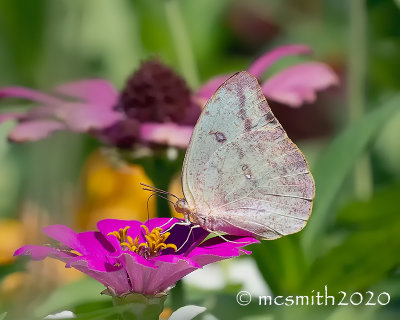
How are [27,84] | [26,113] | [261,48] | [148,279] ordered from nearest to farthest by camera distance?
1. [148,279]
2. [26,113]
3. [27,84]
4. [261,48]

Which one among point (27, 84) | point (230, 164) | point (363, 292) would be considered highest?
point (27, 84)

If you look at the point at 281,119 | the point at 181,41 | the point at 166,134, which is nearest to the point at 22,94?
the point at 166,134

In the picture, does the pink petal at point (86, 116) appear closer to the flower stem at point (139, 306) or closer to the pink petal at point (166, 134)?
the pink petal at point (166, 134)

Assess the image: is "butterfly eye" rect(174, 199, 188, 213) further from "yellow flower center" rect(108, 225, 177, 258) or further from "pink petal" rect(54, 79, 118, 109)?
"pink petal" rect(54, 79, 118, 109)

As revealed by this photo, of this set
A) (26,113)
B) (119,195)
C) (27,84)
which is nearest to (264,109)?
(26,113)

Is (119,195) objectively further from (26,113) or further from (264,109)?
(264,109)

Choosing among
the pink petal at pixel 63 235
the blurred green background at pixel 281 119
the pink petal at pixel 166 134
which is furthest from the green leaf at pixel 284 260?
the pink petal at pixel 63 235

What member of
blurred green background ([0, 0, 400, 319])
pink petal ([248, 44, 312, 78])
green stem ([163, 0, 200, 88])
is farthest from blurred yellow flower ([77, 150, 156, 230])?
pink petal ([248, 44, 312, 78])

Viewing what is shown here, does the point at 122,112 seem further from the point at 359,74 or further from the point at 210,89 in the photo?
the point at 359,74
